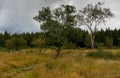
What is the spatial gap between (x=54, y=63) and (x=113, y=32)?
8463 centimetres

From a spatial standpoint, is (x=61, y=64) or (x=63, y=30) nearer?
(x=61, y=64)

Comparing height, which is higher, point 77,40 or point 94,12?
point 94,12

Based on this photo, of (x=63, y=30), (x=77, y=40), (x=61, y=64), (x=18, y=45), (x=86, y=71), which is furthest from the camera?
(x=77, y=40)

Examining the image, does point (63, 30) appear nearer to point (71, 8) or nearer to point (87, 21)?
point (71, 8)

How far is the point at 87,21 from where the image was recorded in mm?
56125

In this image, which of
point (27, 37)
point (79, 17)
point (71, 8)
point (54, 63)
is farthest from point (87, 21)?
point (27, 37)

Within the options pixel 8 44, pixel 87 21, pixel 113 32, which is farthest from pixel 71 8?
pixel 113 32

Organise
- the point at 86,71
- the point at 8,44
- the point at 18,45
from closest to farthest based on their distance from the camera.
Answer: the point at 86,71 → the point at 8,44 → the point at 18,45

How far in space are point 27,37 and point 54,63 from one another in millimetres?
89258

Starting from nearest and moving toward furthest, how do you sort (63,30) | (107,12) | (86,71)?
(86,71) → (63,30) → (107,12)

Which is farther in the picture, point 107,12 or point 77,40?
point 77,40

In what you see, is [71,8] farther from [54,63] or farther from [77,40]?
[77,40]

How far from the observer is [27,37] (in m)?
103

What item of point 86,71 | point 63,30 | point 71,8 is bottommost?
point 86,71
